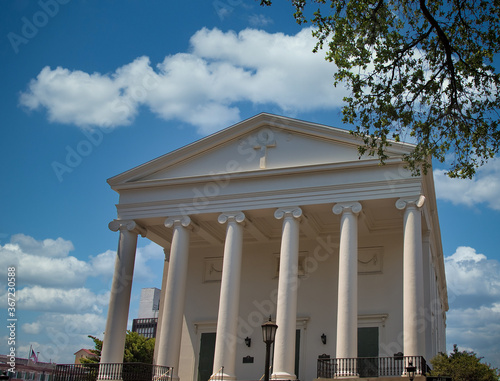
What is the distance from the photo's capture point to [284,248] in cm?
2342

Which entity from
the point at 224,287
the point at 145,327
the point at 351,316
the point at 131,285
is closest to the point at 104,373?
the point at 131,285

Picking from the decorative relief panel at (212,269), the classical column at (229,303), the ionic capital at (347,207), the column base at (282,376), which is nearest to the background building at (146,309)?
the decorative relief panel at (212,269)

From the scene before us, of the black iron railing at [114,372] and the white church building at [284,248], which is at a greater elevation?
the white church building at [284,248]

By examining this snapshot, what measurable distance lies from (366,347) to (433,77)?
13.6 meters

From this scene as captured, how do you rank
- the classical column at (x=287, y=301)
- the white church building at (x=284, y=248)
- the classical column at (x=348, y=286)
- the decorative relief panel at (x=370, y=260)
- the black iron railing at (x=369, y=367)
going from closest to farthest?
the black iron railing at (x=369, y=367) < the classical column at (x=348, y=286) < the classical column at (x=287, y=301) < the white church building at (x=284, y=248) < the decorative relief panel at (x=370, y=260)

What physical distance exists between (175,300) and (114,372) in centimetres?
361

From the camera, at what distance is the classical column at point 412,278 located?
20359 millimetres

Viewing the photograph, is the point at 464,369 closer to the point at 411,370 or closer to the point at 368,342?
the point at 411,370

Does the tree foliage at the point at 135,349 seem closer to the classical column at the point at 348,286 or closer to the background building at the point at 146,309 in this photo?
the classical column at the point at 348,286

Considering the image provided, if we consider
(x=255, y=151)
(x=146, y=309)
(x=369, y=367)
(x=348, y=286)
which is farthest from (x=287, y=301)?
(x=146, y=309)

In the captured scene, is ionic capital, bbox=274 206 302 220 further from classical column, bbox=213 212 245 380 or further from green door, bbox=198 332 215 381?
green door, bbox=198 332 215 381

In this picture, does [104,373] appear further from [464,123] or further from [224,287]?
[464,123]

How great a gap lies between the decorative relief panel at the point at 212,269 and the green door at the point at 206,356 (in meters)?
2.61

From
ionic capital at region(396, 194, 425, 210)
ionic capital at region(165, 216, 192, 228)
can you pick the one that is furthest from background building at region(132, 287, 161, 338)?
ionic capital at region(396, 194, 425, 210)
